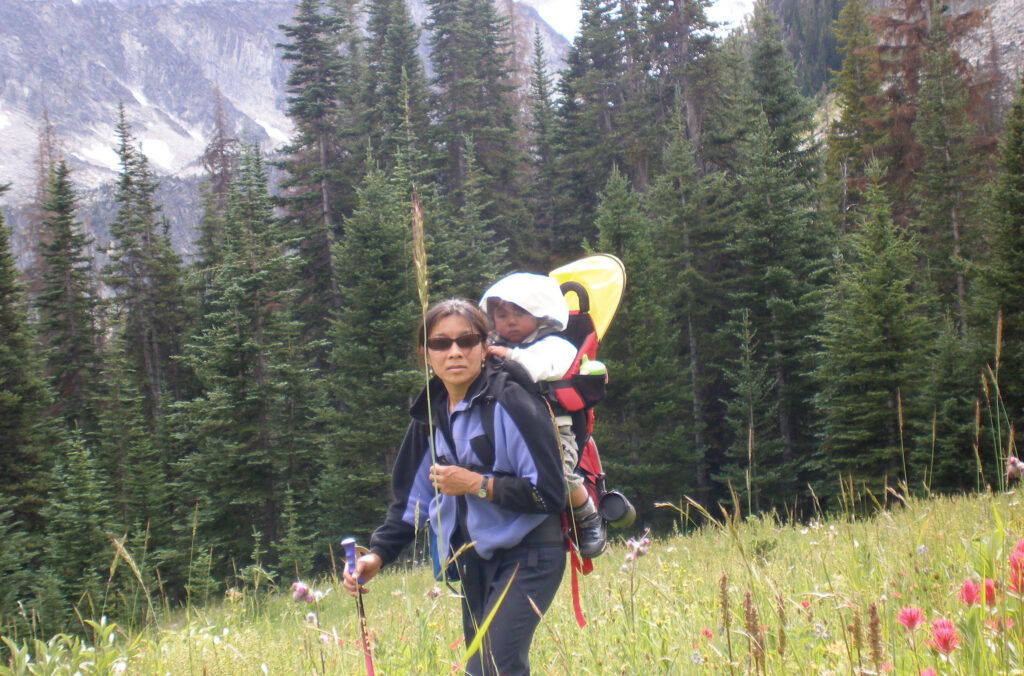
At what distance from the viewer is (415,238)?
1.31m

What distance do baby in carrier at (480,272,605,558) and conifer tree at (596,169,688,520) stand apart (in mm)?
22038

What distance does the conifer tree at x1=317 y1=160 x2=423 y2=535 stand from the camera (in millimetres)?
23875

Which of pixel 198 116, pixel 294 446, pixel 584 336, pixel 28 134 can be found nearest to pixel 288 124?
Answer: pixel 198 116

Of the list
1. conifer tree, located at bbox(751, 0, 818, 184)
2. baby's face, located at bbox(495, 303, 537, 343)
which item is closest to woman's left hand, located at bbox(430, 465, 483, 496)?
baby's face, located at bbox(495, 303, 537, 343)

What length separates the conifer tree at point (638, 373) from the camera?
25.4 m

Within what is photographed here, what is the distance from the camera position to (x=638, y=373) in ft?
82.7

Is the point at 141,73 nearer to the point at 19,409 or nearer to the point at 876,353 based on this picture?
the point at 19,409

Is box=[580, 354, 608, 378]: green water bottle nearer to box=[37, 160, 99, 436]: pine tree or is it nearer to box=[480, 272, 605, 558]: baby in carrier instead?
box=[480, 272, 605, 558]: baby in carrier

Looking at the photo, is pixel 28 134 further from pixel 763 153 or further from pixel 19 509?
pixel 763 153

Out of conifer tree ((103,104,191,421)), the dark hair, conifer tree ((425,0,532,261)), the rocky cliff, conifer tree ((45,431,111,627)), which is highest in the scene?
the rocky cliff

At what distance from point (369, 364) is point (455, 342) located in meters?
22.6

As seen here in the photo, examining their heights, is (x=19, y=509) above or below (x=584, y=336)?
below

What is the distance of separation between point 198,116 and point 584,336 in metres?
189

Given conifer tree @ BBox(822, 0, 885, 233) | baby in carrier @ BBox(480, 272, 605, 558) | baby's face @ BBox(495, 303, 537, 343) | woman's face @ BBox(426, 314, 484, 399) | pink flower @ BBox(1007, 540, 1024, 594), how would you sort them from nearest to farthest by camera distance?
pink flower @ BBox(1007, 540, 1024, 594) < woman's face @ BBox(426, 314, 484, 399) < baby in carrier @ BBox(480, 272, 605, 558) < baby's face @ BBox(495, 303, 537, 343) < conifer tree @ BBox(822, 0, 885, 233)
